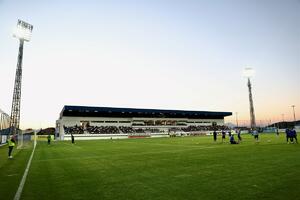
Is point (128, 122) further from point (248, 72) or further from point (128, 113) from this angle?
point (248, 72)

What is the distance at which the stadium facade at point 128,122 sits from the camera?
242ft

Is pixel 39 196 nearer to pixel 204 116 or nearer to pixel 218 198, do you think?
pixel 218 198

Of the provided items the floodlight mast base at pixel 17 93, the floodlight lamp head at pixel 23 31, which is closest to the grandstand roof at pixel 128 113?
the floodlight mast base at pixel 17 93

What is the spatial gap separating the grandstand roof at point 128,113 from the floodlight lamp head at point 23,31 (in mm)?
30440

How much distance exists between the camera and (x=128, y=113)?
283ft

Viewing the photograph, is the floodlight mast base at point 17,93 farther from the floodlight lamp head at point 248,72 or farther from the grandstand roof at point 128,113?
the floodlight lamp head at point 248,72

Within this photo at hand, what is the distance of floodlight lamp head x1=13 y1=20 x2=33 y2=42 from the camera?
42.5 meters

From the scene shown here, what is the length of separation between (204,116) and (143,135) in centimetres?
3487

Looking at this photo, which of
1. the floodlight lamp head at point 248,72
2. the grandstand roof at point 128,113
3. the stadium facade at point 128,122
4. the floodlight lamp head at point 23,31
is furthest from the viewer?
the grandstand roof at point 128,113

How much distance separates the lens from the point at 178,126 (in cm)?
9462

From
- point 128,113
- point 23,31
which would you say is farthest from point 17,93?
point 128,113

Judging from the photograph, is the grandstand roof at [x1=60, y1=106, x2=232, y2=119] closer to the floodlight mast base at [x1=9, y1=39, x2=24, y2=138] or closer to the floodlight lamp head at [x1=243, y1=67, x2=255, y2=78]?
the floodlight mast base at [x1=9, y1=39, x2=24, y2=138]

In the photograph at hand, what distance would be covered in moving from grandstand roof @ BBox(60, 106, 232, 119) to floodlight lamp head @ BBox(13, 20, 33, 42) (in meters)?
30.4

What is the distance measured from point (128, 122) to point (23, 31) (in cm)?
5116
